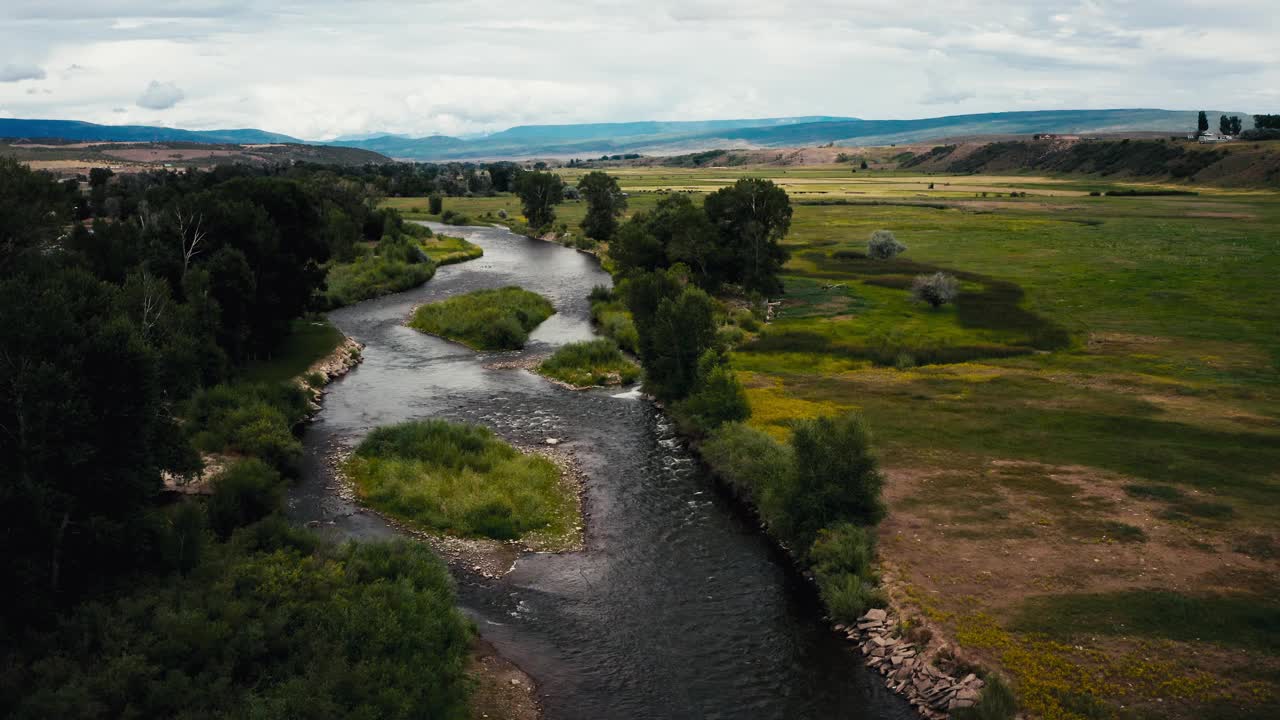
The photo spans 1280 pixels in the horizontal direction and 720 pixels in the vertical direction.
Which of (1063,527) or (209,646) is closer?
(209,646)

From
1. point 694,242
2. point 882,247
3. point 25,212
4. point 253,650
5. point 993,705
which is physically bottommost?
point 993,705

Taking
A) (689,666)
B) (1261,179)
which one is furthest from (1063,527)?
(1261,179)

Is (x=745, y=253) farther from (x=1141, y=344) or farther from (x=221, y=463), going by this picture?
(x=221, y=463)

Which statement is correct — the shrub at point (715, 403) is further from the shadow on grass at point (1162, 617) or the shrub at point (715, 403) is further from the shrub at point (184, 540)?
the shrub at point (184, 540)

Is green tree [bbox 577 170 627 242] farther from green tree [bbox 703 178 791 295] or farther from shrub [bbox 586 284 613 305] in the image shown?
green tree [bbox 703 178 791 295]

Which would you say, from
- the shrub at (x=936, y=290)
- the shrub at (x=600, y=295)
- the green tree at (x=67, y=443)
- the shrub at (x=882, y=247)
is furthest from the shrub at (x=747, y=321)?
the green tree at (x=67, y=443)

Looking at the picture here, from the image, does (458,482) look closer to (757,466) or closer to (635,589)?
(635,589)

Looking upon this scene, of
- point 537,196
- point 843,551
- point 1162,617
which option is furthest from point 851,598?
point 537,196
